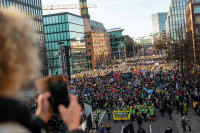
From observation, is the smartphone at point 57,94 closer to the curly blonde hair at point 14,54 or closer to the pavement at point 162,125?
the curly blonde hair at point 14,54

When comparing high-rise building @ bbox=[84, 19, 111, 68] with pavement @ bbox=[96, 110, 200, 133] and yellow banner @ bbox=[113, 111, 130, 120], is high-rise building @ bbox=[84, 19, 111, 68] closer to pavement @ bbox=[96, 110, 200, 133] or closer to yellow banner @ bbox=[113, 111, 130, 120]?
yellow banner @ bbox=[113, 111, 130, 120]

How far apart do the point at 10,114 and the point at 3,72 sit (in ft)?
0.55

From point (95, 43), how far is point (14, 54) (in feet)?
331

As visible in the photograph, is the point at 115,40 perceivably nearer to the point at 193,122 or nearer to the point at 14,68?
the point at 193,122

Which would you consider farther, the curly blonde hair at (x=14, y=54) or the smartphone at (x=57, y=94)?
the smartphone at (x=57, y=94)

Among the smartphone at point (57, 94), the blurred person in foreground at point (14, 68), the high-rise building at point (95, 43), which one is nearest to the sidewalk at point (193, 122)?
the smartphone at point (57, 94)

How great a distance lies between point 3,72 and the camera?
96 centimetres

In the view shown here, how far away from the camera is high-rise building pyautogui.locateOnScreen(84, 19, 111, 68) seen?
95562 millimetres

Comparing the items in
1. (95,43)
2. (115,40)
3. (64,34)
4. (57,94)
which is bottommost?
(57,94)

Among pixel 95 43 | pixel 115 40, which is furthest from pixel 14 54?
pixel 115 40

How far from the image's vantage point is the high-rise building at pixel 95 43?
95562 millimetres

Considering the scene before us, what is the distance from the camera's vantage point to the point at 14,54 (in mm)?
991

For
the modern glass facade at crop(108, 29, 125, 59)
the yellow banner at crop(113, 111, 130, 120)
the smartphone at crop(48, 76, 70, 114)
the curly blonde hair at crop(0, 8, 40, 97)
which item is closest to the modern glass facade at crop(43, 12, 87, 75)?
the yellow banner at crop(113, 111, 130, 120)

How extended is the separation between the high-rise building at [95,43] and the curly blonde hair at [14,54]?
305 feet
